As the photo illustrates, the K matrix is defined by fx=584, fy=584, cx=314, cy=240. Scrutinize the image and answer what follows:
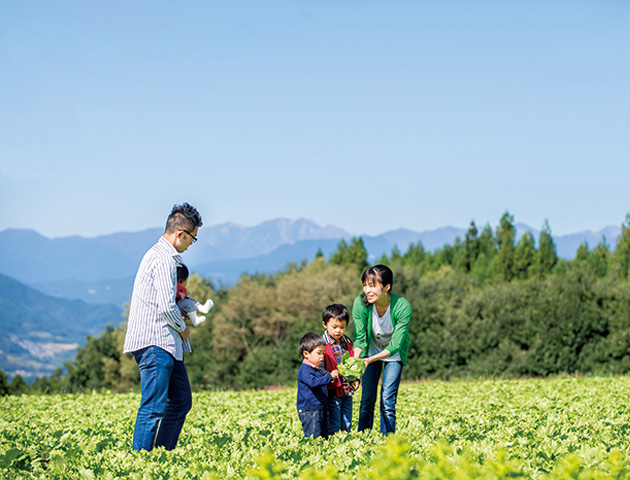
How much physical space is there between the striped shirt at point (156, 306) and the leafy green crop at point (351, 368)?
167cm

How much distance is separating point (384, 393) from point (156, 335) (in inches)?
107

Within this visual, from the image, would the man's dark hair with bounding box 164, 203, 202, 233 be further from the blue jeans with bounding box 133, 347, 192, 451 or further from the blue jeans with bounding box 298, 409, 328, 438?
the blue jeans with bounding box 298, 409, 328, 438

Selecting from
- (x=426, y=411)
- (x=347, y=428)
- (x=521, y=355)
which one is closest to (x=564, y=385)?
(x=426, y=411)

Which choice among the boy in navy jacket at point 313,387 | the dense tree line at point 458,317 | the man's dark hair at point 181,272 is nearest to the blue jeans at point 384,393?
the boy in navy jacket at point 313,387

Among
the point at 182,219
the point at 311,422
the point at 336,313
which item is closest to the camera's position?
the point at 182,219

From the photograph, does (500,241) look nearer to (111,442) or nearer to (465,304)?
(465,304)

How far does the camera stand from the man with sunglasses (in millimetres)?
5617

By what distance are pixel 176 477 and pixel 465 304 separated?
34.6m

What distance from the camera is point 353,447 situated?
4656 mm

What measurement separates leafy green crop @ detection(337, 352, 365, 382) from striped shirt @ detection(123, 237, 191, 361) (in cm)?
167

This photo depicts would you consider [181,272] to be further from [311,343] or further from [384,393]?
[384,393]

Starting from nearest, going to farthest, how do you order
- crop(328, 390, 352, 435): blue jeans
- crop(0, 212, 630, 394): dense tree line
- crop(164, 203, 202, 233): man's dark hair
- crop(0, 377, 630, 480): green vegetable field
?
crop(0, 377, 630, 480): green vegetable field
crop(164, 203, 202, 233): man's dark hair
crop(328, 390, 352, 435): blue jeans
crop(0, 212, 630, 394): dense tree line

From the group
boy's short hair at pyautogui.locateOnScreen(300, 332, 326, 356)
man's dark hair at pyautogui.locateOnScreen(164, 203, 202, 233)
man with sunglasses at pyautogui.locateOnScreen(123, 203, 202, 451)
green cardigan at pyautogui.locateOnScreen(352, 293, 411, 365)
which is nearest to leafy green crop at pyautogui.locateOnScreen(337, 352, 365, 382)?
boy's short hair at pyautogui.locateOnScreen(300, 332, 326, 356)

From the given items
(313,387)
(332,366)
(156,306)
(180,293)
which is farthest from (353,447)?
(180,293)
